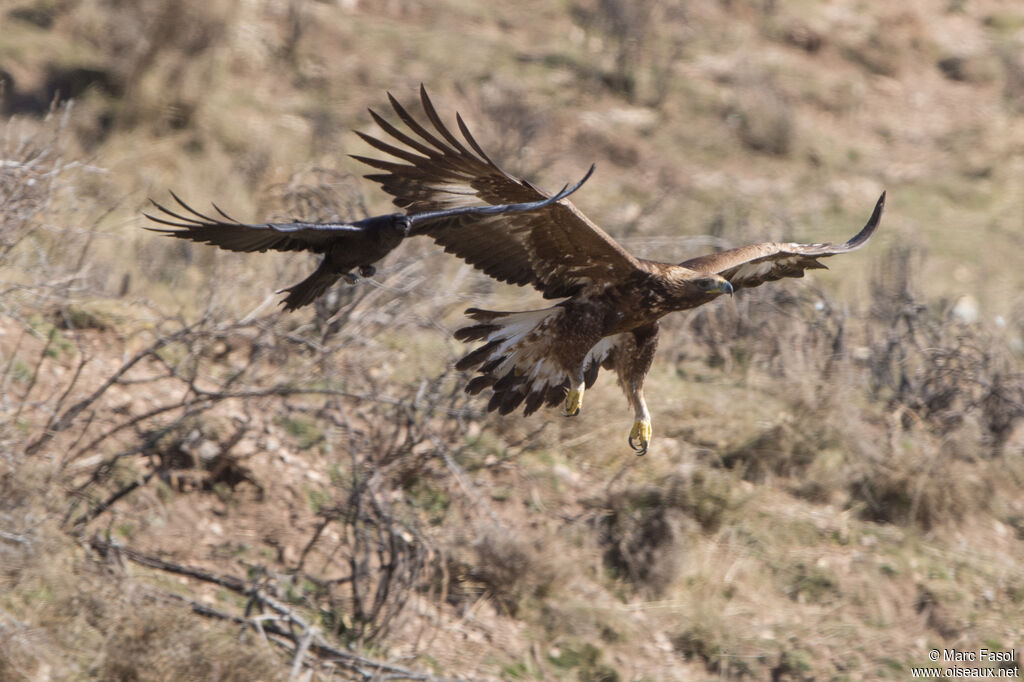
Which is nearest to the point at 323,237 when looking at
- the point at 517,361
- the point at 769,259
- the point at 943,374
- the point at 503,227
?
the point at 503,227

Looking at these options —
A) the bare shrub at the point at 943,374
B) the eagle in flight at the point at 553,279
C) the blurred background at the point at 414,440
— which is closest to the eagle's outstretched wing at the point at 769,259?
the eagle in flight at the point at 553,279

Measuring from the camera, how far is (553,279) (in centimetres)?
559

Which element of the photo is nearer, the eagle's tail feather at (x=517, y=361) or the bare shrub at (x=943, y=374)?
the eagle's tail feather at (x=517, y=361)

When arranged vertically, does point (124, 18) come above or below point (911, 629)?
above

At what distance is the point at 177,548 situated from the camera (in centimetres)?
709

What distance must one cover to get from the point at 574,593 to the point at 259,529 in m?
2.12

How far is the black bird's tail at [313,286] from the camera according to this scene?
372cm

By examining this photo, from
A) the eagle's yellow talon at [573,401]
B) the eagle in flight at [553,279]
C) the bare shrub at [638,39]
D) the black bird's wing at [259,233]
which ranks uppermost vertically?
the bare shrub at [638,39]

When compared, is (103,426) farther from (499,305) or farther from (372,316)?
(499,305)

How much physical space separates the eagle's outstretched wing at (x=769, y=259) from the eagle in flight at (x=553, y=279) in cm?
1

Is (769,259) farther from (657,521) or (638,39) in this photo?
(638,39)

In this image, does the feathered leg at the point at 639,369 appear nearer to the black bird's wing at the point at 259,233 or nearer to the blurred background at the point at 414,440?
the blurred background at the point at 414,440

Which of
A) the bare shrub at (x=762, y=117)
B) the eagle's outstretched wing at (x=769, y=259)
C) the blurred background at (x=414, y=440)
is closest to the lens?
the eagle's outstretched wing at (x=769, y=259)

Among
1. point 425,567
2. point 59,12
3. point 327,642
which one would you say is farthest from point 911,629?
point 59,12
